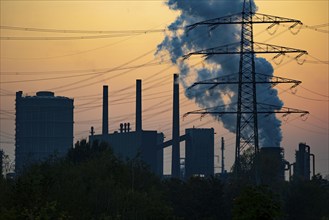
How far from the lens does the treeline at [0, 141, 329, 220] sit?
129 feet

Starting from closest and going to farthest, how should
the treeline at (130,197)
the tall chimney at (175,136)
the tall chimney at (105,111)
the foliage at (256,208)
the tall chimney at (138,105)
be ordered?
the foliage at (256,208)
the treeline at (130,197)
the tall chimney at (175,136)
the tall chimney at (138,105)
the tall chimney at (105,111)

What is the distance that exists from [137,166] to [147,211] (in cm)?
2924

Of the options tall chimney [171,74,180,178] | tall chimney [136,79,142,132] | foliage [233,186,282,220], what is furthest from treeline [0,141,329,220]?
tall chimney [136,79,142,132]

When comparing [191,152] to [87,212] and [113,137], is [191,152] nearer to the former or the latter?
[113,137]

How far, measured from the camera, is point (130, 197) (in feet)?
205

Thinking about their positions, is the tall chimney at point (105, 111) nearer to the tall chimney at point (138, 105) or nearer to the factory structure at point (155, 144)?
the factory structure at point (155, 144)

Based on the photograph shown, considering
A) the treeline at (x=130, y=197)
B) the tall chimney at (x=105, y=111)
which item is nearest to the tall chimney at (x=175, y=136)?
the tall chimney at (x=105, y=111)

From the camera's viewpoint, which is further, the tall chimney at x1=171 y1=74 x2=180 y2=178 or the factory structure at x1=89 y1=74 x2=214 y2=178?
the factory structure at x1=89 y1=74 x2=214 y2=178

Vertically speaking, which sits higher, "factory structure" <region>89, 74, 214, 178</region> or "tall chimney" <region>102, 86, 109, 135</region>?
"tall chimney" <region>102, 86, 109, 135</region>

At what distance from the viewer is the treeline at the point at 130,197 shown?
39250 millimetres

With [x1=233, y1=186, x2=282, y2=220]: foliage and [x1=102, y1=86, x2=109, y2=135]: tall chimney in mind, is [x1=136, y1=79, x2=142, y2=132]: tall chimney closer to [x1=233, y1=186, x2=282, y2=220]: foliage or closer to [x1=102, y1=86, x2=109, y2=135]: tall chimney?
[x1=102, y1=86, x2=109, y2=135]: tall chimney

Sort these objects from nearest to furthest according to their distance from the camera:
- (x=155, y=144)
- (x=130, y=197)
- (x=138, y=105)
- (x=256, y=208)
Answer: (x=256, y=208) < (x=130, y=197) < (x=138, y=105) < (x=155, y=144)

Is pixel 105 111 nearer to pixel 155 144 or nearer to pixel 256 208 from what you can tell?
pixel 155 144

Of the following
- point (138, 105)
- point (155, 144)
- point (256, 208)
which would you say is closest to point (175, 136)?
point (138, 105)
